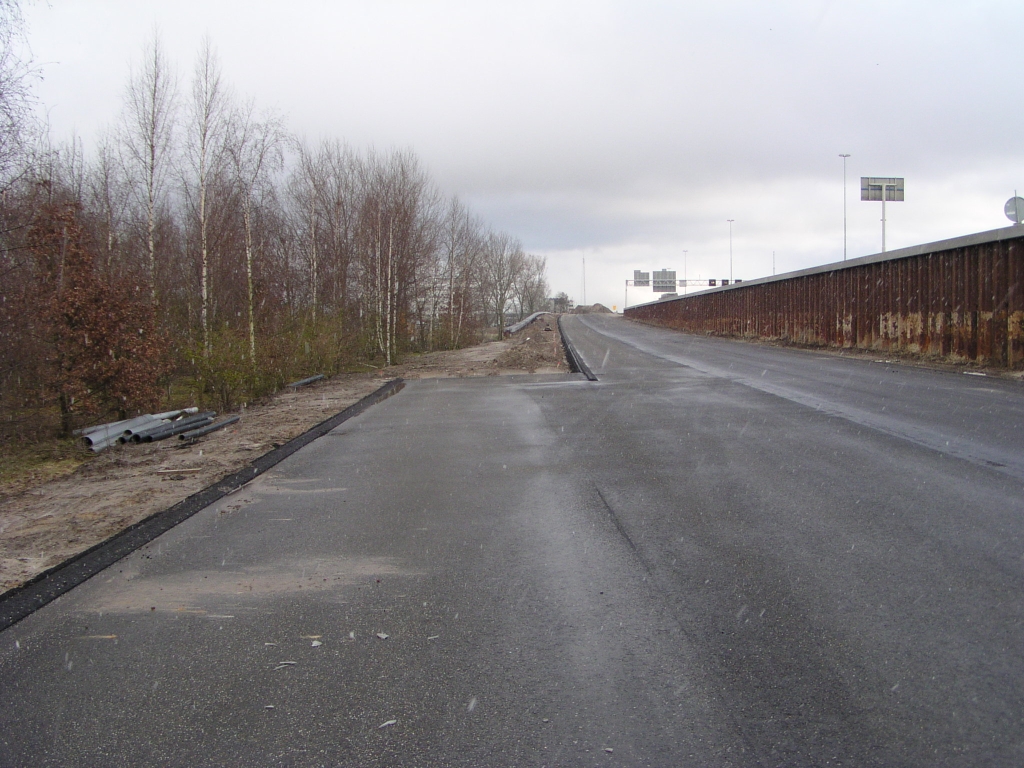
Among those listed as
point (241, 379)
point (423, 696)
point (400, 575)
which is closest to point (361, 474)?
point (400, 575)

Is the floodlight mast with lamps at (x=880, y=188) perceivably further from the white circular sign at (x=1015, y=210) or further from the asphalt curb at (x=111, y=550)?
the asphalt curb at (x=111, y=550)

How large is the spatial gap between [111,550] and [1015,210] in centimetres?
2232

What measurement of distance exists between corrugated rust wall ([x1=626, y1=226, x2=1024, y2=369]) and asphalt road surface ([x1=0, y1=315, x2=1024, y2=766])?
39.4ft

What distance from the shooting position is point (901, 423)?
998 cm

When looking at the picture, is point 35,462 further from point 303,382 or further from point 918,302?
point 918,302

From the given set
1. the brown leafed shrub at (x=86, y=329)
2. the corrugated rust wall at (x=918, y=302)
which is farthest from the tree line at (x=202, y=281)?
the corrugated rust wall at (x=918, y=302)

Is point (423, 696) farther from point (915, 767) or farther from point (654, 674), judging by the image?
point (915, 767)

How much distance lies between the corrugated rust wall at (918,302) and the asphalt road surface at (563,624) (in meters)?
12.0

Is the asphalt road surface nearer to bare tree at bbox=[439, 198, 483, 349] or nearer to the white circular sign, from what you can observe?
the white circular sign

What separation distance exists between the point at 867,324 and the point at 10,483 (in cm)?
2557

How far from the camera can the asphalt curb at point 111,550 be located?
4.70 meters

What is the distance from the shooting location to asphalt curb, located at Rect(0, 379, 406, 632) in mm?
4695

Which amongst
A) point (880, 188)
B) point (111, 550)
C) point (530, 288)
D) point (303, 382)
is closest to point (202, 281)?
point (303, 382)

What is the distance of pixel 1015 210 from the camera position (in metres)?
19.5
